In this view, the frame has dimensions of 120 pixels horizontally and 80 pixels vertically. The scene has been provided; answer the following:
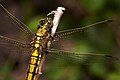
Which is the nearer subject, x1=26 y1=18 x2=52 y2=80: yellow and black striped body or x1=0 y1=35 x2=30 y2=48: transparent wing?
x1=26 y1=18 x2=52 y2=80: yellow and black striped body

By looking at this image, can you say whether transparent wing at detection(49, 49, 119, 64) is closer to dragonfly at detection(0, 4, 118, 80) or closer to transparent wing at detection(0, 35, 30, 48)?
dragonfly at detection(0, 4, 118, 80)

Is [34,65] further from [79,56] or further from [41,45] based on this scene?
[79,56]

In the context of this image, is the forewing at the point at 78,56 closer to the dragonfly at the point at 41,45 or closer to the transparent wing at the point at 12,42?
the dragonfly at the point at 41,45

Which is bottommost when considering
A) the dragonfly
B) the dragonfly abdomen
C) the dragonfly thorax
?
the dragonfly abdomen

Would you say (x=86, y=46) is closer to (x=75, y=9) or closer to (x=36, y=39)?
(x=75, y=9)

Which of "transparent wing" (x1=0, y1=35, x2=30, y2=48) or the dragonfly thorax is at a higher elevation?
the dragonfly thorax

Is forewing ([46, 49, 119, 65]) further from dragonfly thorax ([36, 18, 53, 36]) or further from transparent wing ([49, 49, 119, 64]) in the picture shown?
dragonfly thorax ([36, 18, 53, 36])

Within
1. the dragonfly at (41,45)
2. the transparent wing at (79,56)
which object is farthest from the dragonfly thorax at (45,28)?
the transparent wing at (79,56)

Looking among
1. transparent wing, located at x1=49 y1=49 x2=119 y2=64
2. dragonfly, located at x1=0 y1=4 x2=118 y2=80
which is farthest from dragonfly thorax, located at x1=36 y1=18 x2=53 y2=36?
transparent wing, located at x1=49 y1=49 x2=119 y2=64

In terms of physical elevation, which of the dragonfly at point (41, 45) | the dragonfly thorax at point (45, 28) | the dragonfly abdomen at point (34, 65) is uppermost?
the dragonfly thorax at point (45, 28)

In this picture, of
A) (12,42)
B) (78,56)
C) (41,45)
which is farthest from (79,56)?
(12,42)
